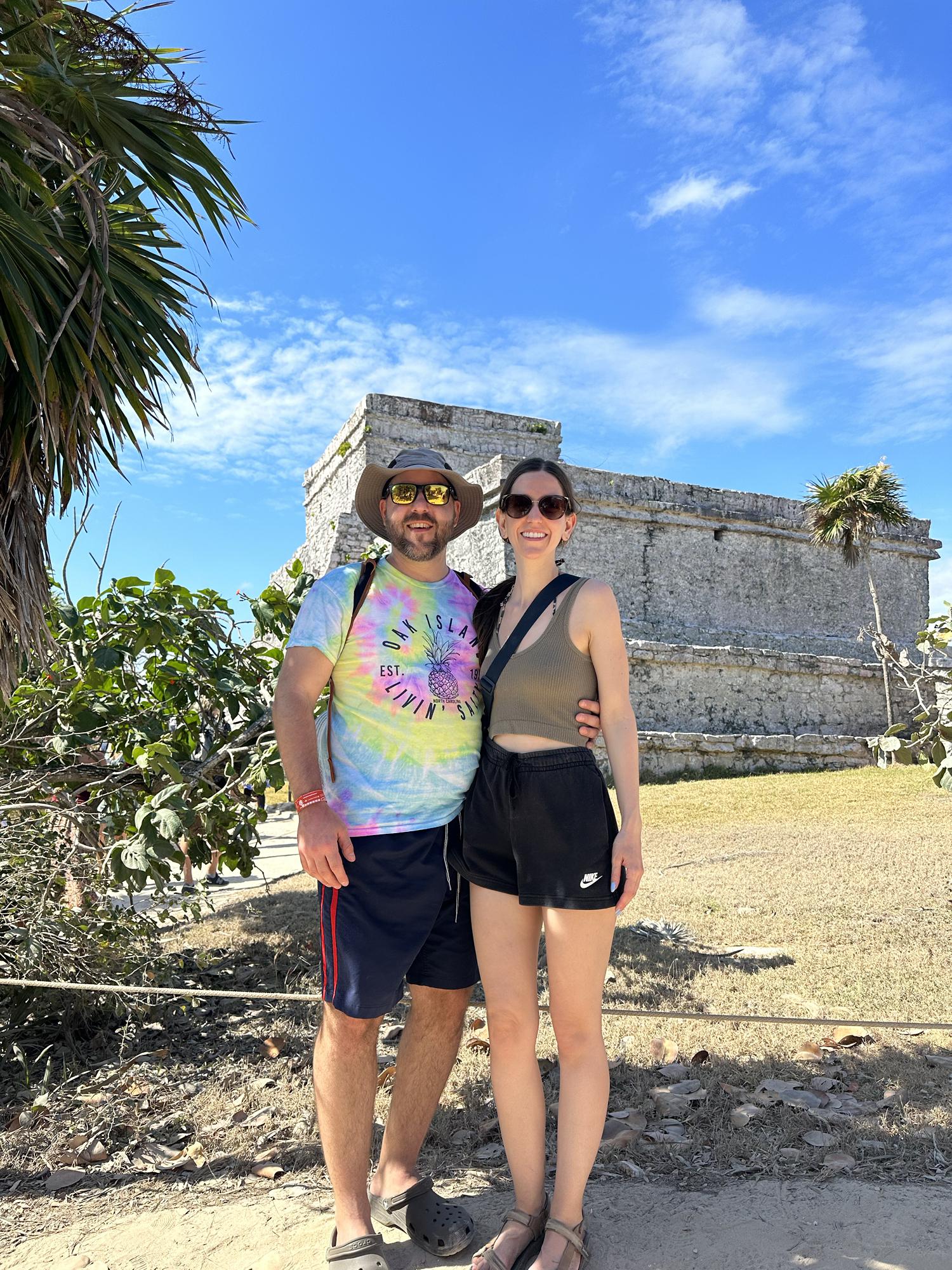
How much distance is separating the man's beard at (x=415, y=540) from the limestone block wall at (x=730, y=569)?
40.9 ft


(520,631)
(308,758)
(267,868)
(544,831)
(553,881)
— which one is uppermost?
(520,631)

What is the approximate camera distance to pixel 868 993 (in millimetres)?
4184

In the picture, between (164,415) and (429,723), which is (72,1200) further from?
(164,415)

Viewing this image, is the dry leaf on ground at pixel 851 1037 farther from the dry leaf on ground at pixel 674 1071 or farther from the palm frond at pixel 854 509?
the palm frond at pixel 854 509

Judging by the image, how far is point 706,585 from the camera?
16234mm

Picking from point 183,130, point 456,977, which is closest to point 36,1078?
point 456,977

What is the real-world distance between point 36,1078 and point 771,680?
12995mm

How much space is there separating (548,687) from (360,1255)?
1403mm

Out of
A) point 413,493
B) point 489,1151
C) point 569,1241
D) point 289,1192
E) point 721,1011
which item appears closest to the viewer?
point 569,1241

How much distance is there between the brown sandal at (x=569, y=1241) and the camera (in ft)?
6.79

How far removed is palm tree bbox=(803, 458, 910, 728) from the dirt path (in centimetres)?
1563

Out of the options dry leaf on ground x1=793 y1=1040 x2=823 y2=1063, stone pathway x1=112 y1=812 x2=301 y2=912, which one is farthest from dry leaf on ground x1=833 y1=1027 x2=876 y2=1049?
stone pathway x1=112 y1=812 x2=301 y2=912

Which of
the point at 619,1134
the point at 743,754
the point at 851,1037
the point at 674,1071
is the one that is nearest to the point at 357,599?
the point at 619,1134

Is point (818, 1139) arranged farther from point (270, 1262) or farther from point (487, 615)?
point (487, 615)
